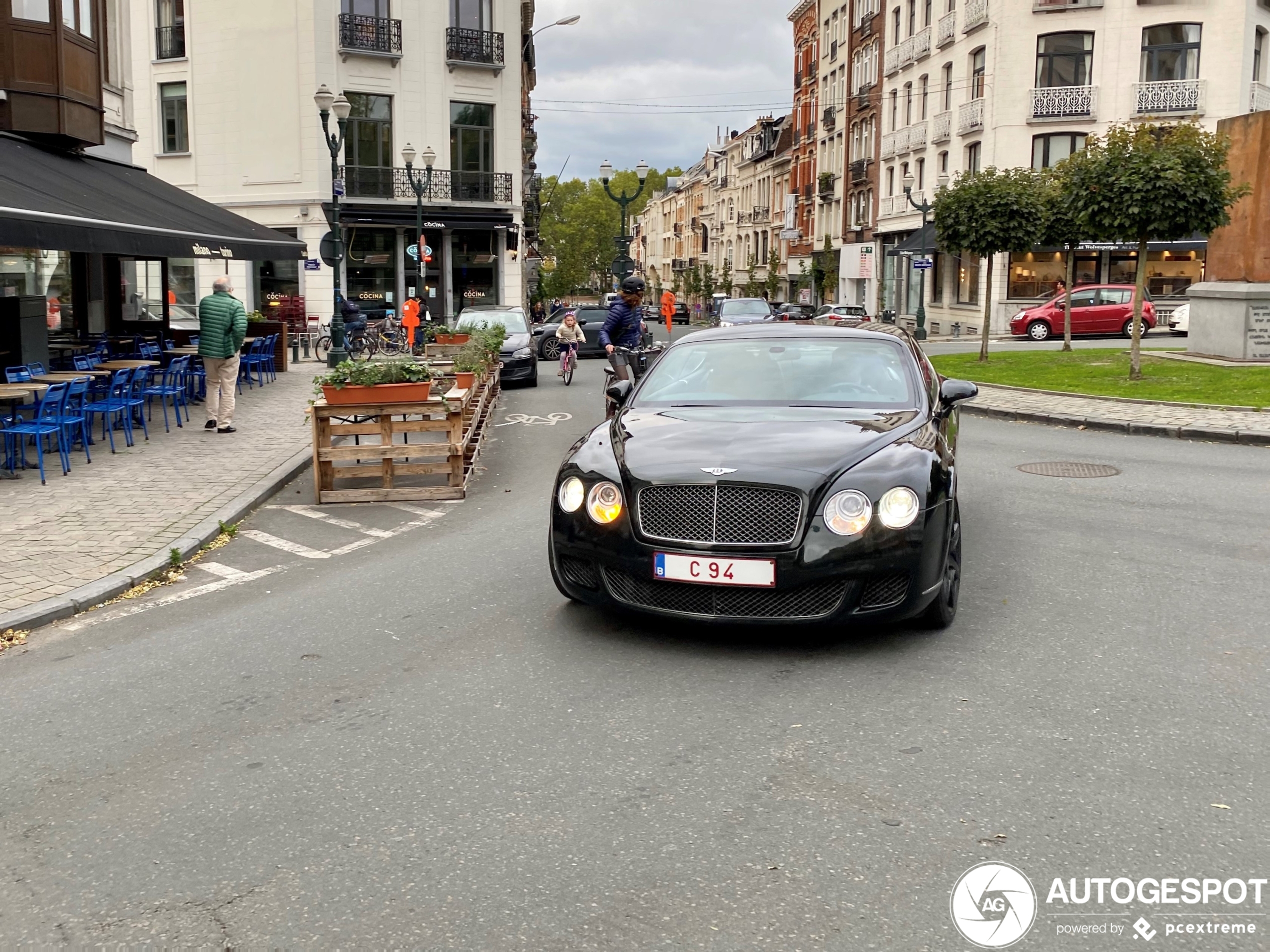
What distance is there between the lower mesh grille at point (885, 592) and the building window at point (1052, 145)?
42.9m

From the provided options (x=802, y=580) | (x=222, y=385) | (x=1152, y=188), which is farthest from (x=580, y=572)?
(x=1152, y=188)

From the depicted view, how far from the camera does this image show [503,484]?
11516 millimetres

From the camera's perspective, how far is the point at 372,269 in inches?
1634

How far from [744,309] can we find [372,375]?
97.2 ft

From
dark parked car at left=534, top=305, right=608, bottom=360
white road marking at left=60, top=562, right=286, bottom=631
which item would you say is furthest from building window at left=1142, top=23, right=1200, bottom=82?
white road marking at left=60, top=562, right=286, bottom=631

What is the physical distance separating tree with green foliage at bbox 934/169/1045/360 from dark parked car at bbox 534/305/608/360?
28.7ft

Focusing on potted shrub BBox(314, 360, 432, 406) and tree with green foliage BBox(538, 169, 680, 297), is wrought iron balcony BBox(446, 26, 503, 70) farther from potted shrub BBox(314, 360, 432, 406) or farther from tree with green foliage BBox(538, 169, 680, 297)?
tree with green foliage BBox(538, 169, 680, 297)

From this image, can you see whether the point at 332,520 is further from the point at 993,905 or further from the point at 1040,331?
the point at 1040,331

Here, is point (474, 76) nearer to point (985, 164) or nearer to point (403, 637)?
point (985, 164)

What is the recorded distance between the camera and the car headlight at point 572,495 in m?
5.87

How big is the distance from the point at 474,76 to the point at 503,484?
33.8 m

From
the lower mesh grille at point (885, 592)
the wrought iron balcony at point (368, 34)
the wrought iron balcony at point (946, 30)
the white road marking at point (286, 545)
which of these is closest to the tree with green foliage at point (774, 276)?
the wrought iron balcony at point (946, 30)

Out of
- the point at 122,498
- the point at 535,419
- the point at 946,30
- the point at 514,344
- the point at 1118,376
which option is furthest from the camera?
the point at 946,30

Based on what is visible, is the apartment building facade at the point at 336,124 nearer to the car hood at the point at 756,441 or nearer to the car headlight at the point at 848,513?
the car hood at the point at 756,441
